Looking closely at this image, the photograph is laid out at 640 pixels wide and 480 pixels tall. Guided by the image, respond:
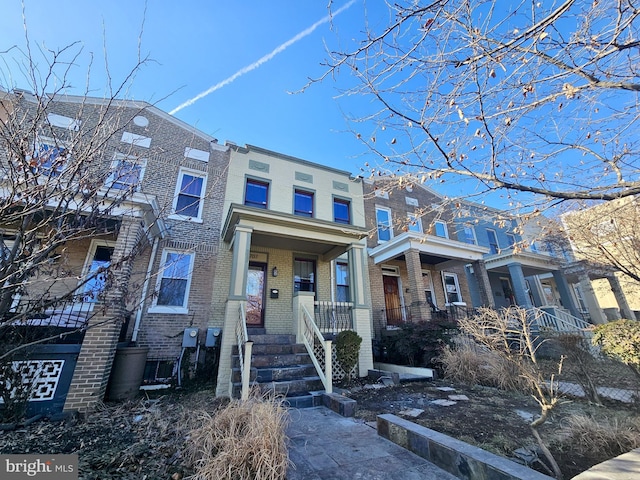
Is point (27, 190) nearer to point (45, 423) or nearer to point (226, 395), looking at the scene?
point (45, 423)

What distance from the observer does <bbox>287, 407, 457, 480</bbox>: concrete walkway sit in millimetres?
2602

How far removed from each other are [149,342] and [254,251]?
3.82 meters

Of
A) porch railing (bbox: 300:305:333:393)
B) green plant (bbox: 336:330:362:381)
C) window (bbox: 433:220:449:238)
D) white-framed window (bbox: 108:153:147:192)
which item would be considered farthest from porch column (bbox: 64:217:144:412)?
window (bbox: 433:220:449:238)

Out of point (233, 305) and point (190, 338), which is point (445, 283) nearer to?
point (233, 305)

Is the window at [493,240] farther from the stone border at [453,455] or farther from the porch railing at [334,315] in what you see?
the stone border at [453,455]

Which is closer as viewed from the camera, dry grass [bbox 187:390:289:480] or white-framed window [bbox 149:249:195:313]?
dry grass [bbox 187:390:289:480]

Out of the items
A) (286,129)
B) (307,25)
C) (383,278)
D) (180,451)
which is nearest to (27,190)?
(180,451)

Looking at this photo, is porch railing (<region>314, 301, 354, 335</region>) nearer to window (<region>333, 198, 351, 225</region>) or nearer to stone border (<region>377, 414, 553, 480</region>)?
window (<region>333, 198, 351, 225</region>)

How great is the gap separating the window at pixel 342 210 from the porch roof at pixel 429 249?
1697mm

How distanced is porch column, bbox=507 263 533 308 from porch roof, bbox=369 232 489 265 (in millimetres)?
1999

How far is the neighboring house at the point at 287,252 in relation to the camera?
7.20 metres

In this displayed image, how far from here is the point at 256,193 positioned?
10.2 meters

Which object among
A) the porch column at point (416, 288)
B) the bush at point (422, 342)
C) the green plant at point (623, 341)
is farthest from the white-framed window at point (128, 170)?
the porch column at point (416, 288)

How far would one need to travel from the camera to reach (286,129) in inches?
209
